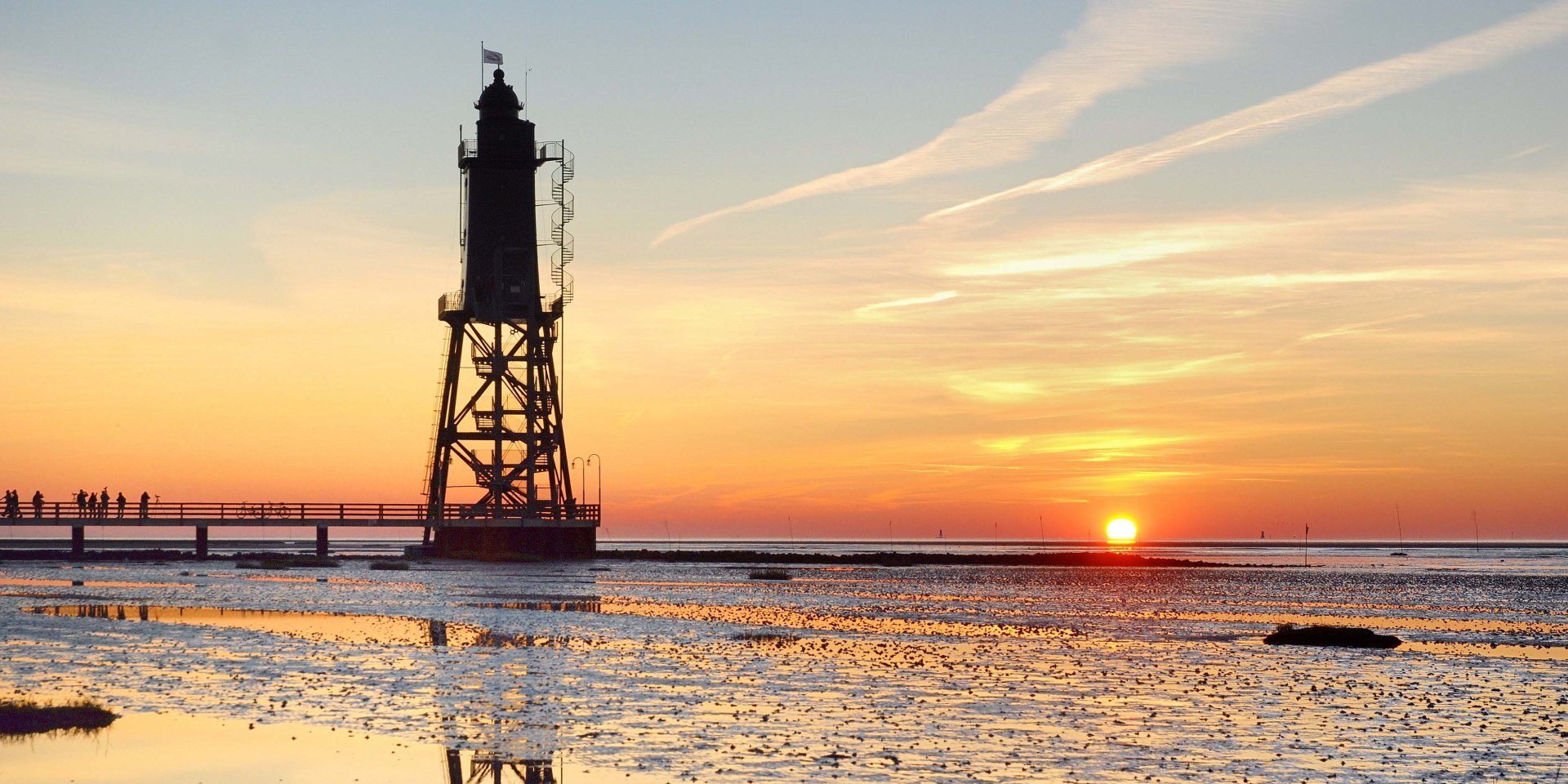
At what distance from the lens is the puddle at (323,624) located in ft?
110

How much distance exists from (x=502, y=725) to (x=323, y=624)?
1986cm

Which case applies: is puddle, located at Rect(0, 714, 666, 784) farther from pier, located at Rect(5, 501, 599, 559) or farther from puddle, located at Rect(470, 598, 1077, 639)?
pier, located at Rect(5, 501, 599, 559)

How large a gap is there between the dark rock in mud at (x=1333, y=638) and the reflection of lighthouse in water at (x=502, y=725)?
18.5 meters

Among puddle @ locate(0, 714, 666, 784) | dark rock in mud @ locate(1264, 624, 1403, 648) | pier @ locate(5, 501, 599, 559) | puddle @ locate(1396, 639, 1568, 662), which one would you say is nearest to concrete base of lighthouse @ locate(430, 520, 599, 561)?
pier @ locate(5, 501, 599, 559)

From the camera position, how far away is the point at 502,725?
20422mm

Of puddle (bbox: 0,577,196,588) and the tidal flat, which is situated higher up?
puddle (bbox: 0,577,196,588)

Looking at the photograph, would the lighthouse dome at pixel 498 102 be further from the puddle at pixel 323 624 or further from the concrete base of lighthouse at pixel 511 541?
the puddle at pixel 323 624

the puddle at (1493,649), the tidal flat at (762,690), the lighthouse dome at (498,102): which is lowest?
the puddle at (1493,649)

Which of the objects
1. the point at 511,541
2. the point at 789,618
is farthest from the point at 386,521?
the point at 789,618

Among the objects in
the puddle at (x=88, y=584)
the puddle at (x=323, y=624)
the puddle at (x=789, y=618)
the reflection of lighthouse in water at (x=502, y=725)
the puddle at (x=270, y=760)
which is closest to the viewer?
the puddle at (x=270, y=760)

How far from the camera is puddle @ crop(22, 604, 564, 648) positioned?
110 feet

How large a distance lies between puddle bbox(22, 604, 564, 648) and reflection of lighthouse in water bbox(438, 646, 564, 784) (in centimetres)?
541

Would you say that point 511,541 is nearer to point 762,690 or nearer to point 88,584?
point 88,584

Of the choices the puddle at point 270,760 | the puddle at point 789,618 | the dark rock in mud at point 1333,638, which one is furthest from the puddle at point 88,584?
the dark rock in mud at point 1333,638
